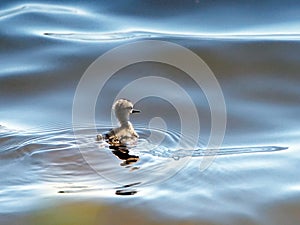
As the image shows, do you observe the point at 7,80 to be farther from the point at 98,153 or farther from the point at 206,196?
the point at 206,196

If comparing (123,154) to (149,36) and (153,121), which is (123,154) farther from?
(149,36)

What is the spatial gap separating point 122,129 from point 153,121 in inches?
19.5

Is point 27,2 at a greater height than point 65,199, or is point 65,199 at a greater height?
point 27,2

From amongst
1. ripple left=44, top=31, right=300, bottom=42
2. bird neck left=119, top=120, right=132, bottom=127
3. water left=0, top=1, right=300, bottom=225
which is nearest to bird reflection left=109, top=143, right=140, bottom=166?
water left=0, top=1, right=300, bottom=225

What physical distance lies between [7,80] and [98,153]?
186cm

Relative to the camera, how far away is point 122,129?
16.6ft

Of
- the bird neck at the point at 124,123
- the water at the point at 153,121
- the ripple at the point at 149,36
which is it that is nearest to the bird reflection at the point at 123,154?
the water at the point at 153,121

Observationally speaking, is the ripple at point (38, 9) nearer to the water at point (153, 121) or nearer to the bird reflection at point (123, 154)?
the water at point (153, 121)

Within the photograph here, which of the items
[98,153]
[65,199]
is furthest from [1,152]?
[65,199]

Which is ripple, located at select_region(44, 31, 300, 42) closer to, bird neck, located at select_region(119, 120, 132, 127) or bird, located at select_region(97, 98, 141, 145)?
bird, located at select_region(97, 98, 141, 145)

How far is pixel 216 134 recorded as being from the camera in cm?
518

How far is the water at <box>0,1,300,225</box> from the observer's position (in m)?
4.01

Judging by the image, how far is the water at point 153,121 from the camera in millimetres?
4008

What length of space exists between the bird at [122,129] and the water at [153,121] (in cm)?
8
